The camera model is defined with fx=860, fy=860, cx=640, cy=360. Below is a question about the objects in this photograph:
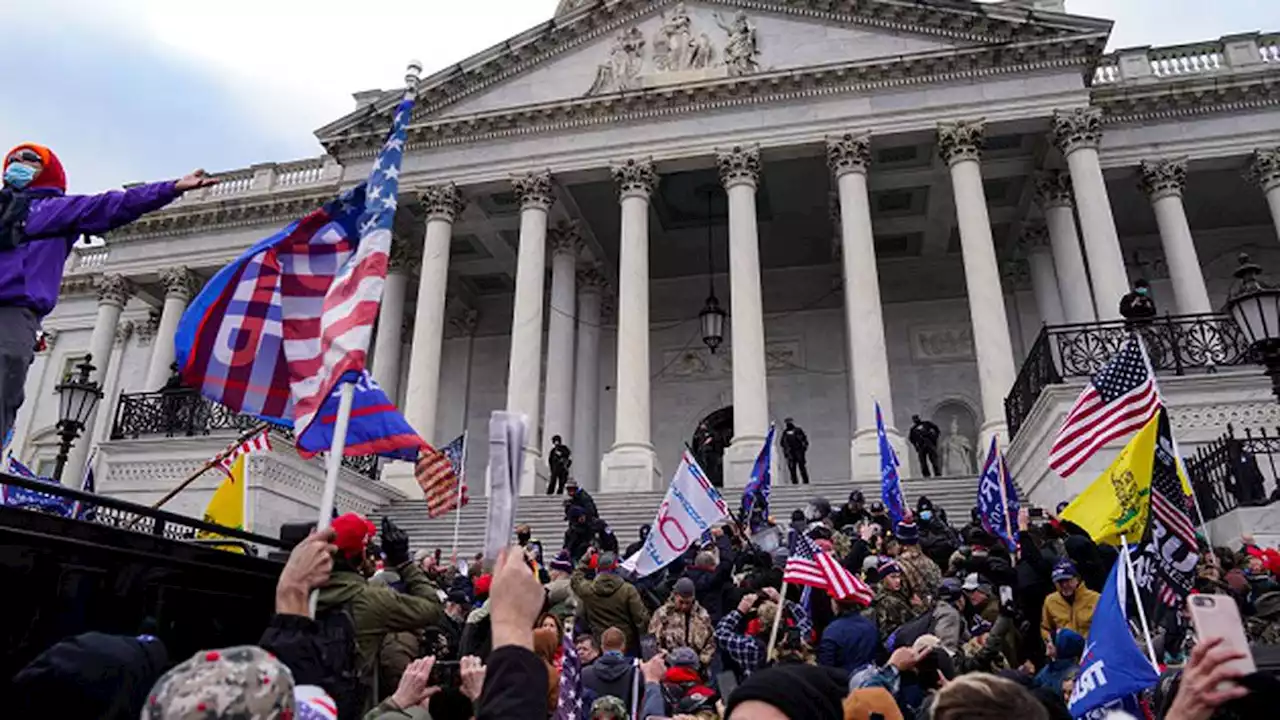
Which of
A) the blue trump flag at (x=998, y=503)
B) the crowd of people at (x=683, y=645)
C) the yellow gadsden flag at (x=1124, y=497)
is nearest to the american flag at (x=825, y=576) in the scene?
the crowd of people at (x=683, y=645)

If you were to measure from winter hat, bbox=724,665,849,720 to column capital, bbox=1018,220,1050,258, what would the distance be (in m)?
27.4

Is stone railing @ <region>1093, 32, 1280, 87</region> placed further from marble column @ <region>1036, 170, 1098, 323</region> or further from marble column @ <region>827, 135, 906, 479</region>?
marble column @ <region>827, 135, 906, 479</region>

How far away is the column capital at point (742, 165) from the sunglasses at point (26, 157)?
65.0 ft

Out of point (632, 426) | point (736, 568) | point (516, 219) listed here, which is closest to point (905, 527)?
point (736, 568)

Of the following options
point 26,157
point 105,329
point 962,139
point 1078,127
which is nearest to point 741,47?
point 962,139

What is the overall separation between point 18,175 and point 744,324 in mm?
18014

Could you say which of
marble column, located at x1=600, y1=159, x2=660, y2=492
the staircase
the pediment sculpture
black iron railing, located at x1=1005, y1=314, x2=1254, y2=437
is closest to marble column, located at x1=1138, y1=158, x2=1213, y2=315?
black iron railing, located at x1=1005, y1=314, x2=1254, y2=437

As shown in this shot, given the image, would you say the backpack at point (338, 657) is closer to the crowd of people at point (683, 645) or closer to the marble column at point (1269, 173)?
the crowd of people at point (683, 645)

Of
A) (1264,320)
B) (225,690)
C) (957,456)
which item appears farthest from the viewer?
(957,456)

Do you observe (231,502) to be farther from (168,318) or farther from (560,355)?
(168,318)

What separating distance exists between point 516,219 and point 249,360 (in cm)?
2383

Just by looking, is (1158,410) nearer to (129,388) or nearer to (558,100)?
(558,100)

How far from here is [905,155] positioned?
2586cm

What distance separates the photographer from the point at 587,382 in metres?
28.5
